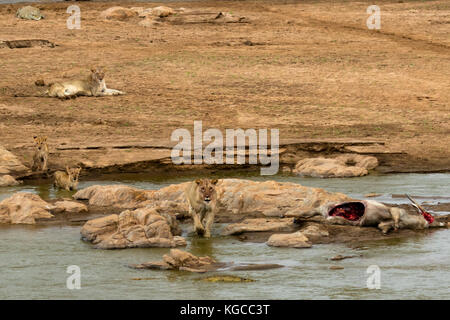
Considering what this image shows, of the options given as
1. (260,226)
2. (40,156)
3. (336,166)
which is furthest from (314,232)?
(40,156)

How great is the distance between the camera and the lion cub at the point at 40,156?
23.1 meters

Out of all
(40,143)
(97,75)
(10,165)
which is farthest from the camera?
(97,75)

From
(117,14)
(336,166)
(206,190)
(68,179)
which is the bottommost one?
(336,166)

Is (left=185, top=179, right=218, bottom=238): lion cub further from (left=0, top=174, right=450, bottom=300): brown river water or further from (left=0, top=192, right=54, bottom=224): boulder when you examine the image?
(left=0, top=192, right=54, bottom=224): boulder

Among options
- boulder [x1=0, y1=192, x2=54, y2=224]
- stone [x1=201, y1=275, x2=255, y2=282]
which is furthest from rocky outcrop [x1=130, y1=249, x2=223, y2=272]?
boulder [x1=0, y1=192, x2=54, y2=224]

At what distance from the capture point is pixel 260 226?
1764 cm

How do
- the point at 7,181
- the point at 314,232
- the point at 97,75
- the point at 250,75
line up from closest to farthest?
the point at 314,232 → the point at 7,181 → the point at 97,75 → the point at 250,75

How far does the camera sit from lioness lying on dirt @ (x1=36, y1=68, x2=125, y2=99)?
2936cm

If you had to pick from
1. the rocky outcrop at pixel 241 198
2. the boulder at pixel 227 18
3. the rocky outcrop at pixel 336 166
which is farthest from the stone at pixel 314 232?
the boulder at pixel 227 18

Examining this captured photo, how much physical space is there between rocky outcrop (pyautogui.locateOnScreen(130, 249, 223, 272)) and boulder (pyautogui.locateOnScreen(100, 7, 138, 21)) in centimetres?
2443

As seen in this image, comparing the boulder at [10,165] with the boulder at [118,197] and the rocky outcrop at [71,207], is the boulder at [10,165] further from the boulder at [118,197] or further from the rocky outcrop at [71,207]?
the rocky outcrop at [71,207]

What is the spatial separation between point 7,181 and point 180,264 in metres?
8.17

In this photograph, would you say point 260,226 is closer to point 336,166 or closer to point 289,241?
point 289,241

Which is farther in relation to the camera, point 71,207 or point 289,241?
point 71,207
